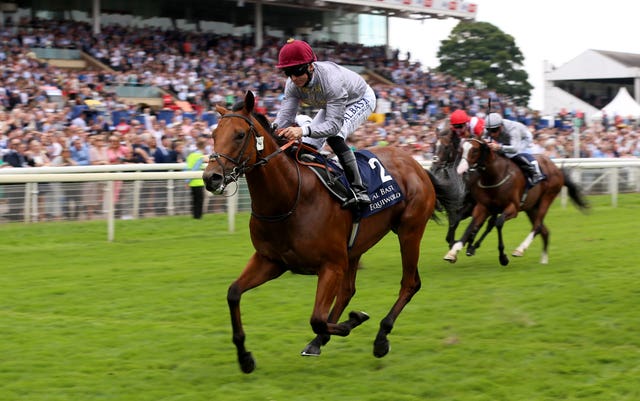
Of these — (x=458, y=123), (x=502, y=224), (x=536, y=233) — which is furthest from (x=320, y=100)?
(x=536, y=233)

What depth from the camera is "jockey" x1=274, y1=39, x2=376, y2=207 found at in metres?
4.63

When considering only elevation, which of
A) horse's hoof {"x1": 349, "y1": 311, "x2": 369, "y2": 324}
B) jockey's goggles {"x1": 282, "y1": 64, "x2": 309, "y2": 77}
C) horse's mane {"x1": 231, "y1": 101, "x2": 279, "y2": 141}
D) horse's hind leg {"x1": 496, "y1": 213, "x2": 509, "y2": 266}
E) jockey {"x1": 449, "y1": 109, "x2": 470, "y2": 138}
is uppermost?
jockey's goggles {"x1": 282, "y1": 64, "x2": 309, "y2": 77}

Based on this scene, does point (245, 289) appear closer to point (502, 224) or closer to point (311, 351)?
point (311, 351)

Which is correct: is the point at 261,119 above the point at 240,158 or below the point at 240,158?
above

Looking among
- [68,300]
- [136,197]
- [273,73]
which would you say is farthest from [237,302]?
[273,73]

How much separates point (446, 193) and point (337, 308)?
71.0 inches

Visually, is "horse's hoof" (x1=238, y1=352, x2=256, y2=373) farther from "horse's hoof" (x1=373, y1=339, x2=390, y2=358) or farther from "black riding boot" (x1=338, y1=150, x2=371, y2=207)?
"black riding boot" (x1=338, y1=150, x2=371, y2=207)

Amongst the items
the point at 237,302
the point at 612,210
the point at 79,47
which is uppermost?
the point at 79,47

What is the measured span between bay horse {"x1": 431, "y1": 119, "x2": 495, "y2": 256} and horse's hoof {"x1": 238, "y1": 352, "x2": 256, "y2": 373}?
2.61 m

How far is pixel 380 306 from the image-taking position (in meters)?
6.41

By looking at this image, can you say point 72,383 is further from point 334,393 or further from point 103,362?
point 334,393

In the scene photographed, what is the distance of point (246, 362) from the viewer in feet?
14.7

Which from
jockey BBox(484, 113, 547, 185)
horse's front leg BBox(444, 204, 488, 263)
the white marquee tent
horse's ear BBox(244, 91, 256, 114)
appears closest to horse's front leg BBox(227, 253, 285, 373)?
horse's ear BBox(244, 91, 256, 114)

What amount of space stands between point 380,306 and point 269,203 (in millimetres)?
2195
